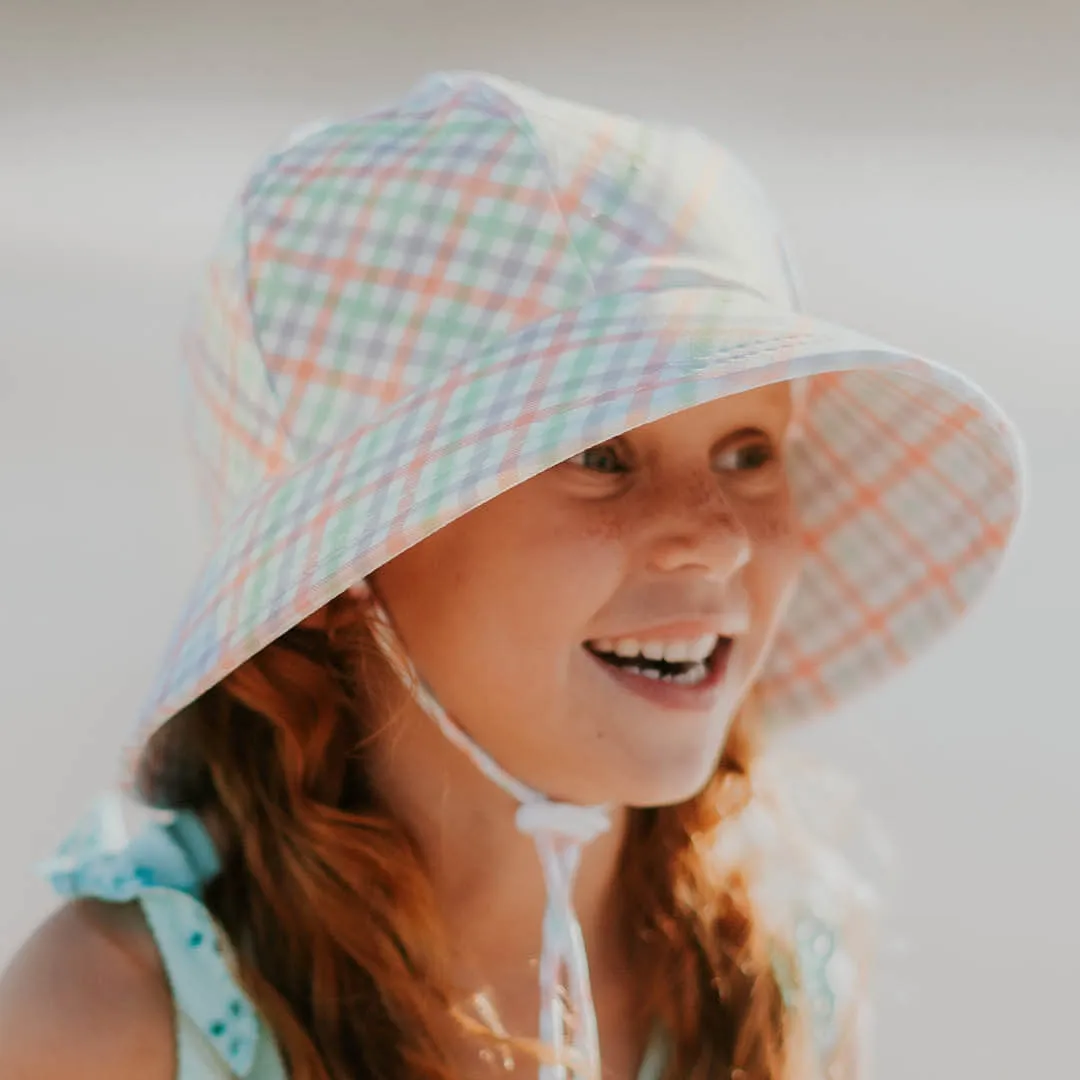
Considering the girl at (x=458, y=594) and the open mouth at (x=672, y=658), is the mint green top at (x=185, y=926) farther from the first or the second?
the open mouth at (x=672, y=658)

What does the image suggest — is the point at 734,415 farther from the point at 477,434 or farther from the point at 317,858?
the point at 317,858

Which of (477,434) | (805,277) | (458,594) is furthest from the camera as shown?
(805,277)

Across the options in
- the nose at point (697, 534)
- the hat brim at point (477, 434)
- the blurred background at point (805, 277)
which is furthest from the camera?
the blurred background at point (805, 277)

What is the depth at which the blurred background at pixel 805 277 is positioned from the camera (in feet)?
3.90

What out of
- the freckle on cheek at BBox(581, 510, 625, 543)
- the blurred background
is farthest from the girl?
the blurred background

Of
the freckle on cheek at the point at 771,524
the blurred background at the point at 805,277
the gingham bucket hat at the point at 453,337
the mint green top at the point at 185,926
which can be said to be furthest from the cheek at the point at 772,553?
the blurred background at the point at 805,277

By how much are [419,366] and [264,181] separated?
0.15 meters

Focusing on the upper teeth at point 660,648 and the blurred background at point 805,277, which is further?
the blurred background at point 805,277

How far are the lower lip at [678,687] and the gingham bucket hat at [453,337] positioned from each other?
9cm

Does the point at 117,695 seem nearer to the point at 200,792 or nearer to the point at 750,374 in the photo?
the point at 200,792

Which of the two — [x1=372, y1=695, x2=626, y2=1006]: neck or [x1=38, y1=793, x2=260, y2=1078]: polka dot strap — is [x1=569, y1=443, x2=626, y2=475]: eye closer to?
[x1=372, y1=695, x2=626, y2=1006]: neck

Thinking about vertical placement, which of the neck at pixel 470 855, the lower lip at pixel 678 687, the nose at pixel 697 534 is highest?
the nose at pixel 697 534

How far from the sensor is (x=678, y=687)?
0.73 metres

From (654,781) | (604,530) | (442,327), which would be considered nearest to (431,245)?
(442,327)
